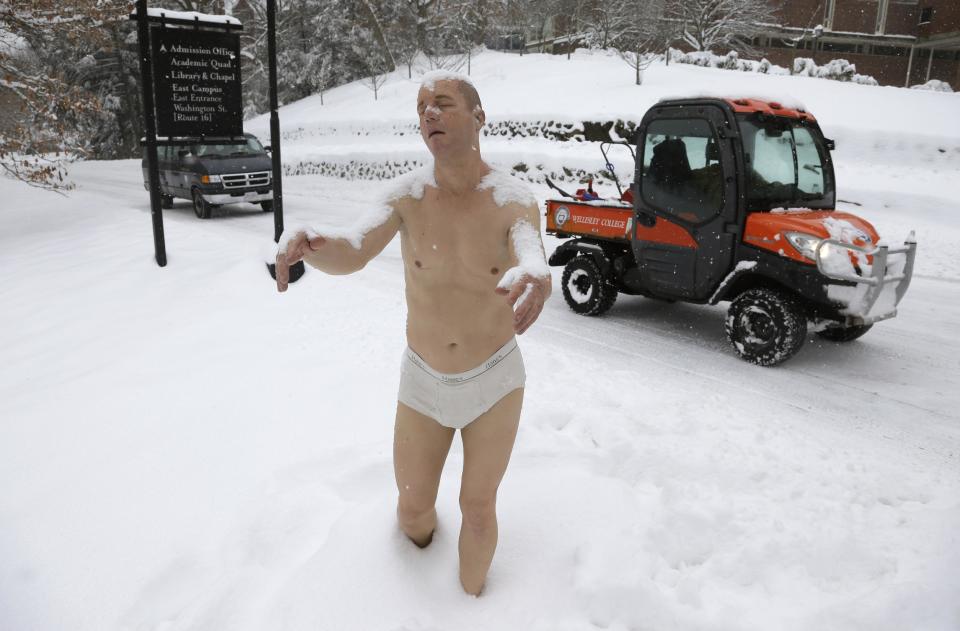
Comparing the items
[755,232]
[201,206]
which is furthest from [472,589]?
[201,206]

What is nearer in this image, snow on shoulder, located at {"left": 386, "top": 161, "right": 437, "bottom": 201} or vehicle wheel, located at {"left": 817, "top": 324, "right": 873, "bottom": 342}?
snow on shoulder, located at {"left": 386, "top": 161, "right": 437, "bottom": 201}

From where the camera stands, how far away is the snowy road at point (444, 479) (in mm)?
2463

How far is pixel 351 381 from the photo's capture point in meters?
4.27

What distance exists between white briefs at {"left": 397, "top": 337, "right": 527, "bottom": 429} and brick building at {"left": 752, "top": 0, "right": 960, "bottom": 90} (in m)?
30.0

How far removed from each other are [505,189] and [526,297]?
0.63 metres

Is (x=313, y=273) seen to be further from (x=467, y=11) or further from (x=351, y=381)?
(x=467, y=11)

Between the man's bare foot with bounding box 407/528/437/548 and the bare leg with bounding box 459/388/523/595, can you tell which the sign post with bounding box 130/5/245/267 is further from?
the bare leg with bounding box 459/388/523/595

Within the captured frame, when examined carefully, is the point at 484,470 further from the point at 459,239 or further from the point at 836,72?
the point at 836,72

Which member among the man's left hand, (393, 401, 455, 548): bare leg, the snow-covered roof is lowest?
(393, 401, 455, 548): bare leg

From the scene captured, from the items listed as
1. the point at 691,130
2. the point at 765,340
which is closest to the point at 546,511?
the point at 765,340

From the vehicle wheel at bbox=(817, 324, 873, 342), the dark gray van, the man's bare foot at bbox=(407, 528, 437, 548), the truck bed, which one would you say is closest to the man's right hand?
the man's bare foot at bbox=(407, 528, 437, 548)

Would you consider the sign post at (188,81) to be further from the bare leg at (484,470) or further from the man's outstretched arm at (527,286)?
the man's outstretched arm at (527,286)

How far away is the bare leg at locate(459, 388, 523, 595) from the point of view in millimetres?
2277

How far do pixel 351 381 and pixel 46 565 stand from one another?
1.98m
